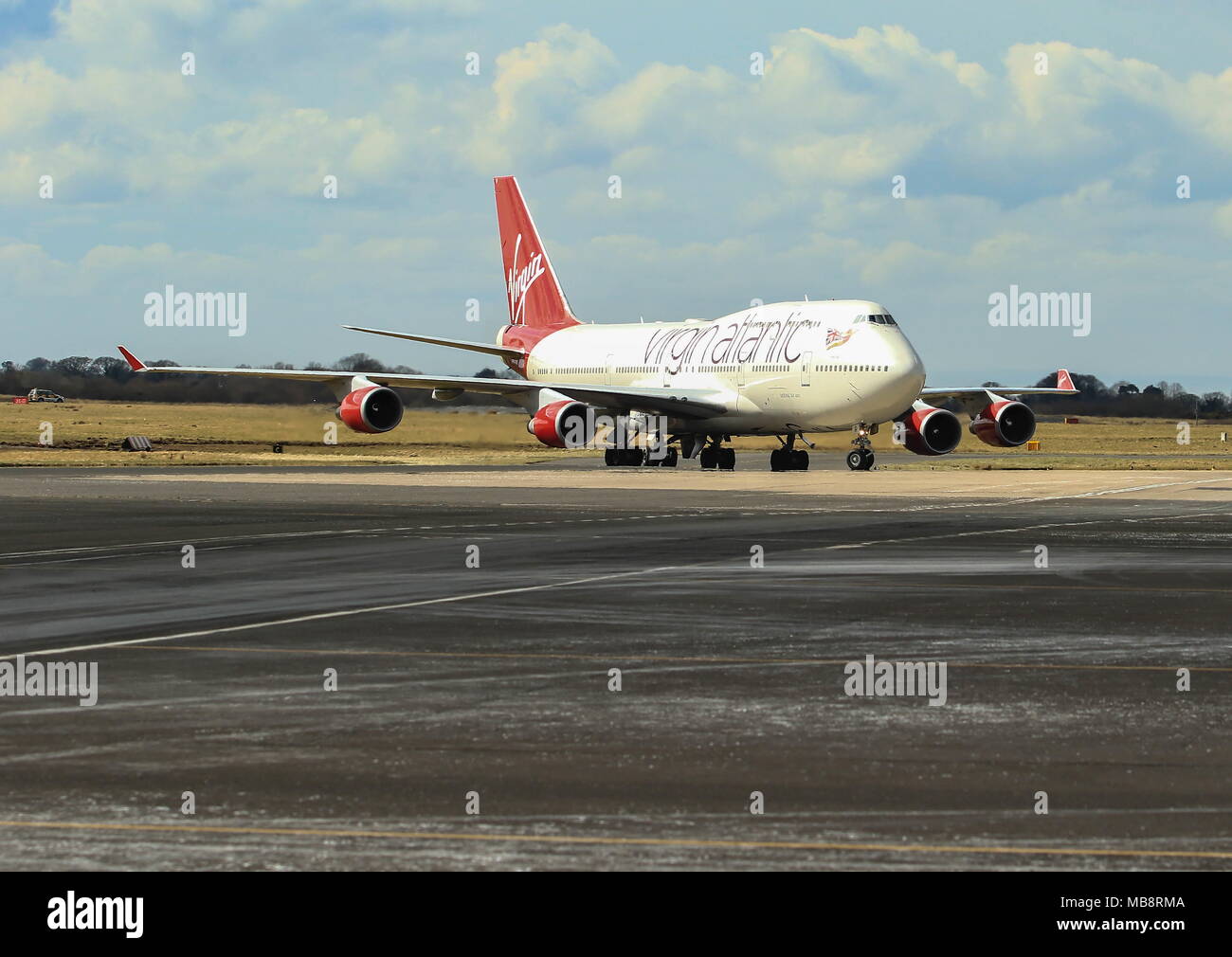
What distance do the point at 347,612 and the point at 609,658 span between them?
3.96 metres

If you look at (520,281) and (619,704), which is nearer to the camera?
(619,704)

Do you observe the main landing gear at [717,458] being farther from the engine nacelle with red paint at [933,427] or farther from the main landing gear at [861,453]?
the engine nacelle with red paint at [933,427]

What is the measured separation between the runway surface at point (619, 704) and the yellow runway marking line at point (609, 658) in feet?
0.19

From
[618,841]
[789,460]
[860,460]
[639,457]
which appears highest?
[639,457]

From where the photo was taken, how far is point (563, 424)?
4884 centimetres

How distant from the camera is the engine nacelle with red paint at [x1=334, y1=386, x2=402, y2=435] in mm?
49344

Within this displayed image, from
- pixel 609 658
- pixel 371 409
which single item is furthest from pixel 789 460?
pixel 609 658

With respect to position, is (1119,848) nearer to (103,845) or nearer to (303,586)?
(103,845)

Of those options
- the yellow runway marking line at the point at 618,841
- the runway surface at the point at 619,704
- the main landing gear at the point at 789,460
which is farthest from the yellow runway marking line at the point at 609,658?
the main landing gear at the point at 789,460

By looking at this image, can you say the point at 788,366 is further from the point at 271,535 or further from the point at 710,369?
the point at 271,535

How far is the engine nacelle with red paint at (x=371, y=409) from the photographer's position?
162ft
